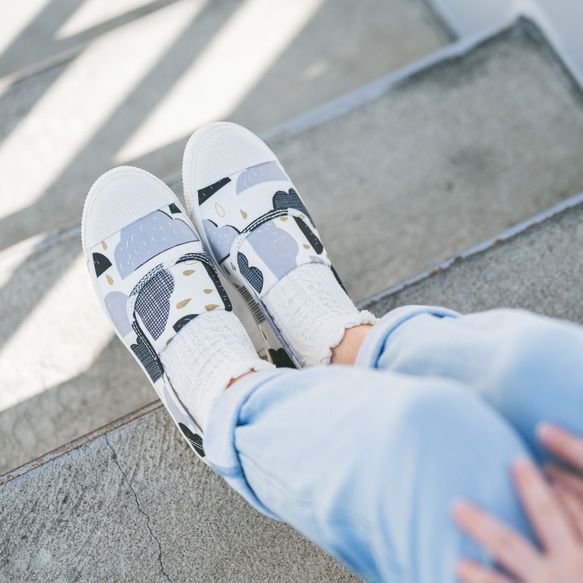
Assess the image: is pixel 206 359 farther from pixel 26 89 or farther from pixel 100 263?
pixel 26 89

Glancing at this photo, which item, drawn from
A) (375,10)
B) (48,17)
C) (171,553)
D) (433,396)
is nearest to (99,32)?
(48,17)

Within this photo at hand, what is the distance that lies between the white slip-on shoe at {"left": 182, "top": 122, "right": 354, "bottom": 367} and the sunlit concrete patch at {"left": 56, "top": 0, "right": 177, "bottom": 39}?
89 cm

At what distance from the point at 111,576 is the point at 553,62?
1.43m

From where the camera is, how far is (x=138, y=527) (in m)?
0.77

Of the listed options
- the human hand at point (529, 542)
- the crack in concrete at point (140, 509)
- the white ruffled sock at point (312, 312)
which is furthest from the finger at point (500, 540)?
the crack in concrete at point (140, 509)

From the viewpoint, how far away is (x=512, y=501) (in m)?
0.36

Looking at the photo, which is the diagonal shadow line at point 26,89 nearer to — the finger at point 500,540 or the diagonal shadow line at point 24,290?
the diagonal shadow line at point 24,290

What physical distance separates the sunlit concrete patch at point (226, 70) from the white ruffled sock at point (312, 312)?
72 centimetres

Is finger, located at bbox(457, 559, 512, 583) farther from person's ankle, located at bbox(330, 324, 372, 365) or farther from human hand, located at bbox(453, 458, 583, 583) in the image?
person's ankle, located at bbox(330, 324, 372, 365)

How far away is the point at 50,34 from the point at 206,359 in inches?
54.8

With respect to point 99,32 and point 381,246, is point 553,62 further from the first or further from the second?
point 99,32

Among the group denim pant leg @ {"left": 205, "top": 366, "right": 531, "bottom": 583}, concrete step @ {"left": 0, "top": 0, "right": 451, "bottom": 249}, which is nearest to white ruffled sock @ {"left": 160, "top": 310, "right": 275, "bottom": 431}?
denim pant leg @ {"left": 205, "top": 366, "right": 531, "bottom": 583}

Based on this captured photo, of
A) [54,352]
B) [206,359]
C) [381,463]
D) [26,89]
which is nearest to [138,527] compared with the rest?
[206,359]

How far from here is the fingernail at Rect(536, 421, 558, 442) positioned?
378 mm
